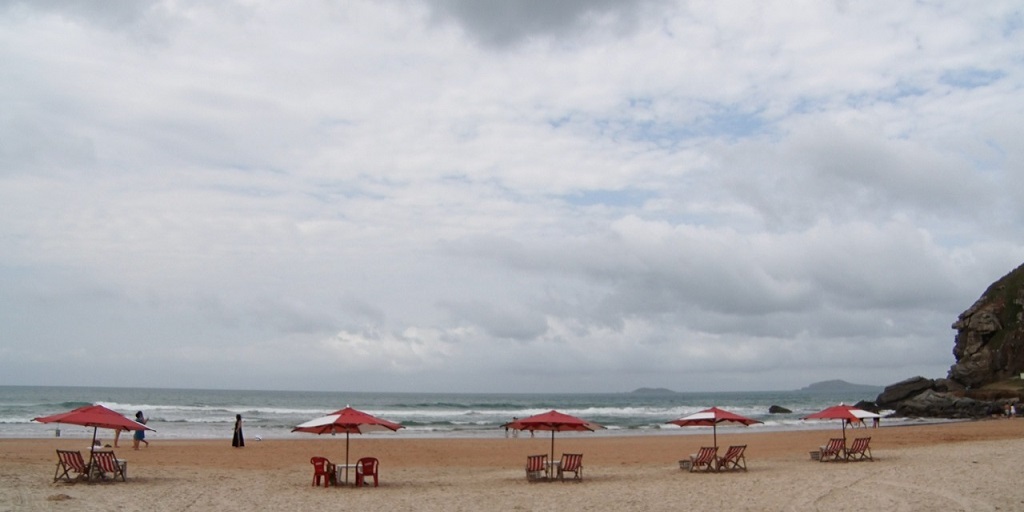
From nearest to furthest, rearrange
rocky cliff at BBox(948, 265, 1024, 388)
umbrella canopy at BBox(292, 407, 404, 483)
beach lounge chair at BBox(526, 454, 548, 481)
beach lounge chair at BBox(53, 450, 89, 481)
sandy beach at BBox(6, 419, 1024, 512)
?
sandy beach at BBox(6, 419, 1024, 512) → beach lounge chair at BBox(53, 450, 89, 481) → umbrella canopy at BBox(292, 407, 404, 483) → beach lounge chair at BBox(526, 454, 548, 481) → rocky cliff at BBox(948, 265, 1024, 388)

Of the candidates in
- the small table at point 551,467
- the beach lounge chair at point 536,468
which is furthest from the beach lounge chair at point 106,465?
the small table at point 551,467

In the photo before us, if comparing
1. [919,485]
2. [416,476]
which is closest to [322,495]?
[416,476]

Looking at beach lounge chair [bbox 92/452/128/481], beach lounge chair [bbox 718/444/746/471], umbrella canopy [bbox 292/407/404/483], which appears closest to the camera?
beach lounge chair [bbox 92/452/128/481]

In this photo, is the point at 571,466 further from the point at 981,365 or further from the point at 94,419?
the point at 981,365

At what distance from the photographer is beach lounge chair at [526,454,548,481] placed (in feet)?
58.0

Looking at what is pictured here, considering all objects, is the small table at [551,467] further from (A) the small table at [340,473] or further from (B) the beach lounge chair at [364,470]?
(A) the small table at [340,473]

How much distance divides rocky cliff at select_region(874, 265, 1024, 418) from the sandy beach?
3030 centimetres

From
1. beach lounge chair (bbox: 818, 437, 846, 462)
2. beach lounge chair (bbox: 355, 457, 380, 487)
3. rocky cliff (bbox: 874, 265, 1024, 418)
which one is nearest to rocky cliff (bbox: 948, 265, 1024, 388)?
rocky cliff (bbox: 874, 265, 1024, 418)

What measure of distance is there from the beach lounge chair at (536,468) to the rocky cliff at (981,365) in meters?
43.5

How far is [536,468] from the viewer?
17.8m

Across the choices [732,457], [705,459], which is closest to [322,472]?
[705,459]

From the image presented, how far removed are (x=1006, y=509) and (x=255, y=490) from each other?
13.1m

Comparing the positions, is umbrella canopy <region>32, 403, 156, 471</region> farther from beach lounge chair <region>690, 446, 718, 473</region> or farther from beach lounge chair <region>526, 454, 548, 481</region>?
beach lounge chair <region>690, 446, 718, 473</region>

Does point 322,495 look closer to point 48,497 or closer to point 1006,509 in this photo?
point 48,497
